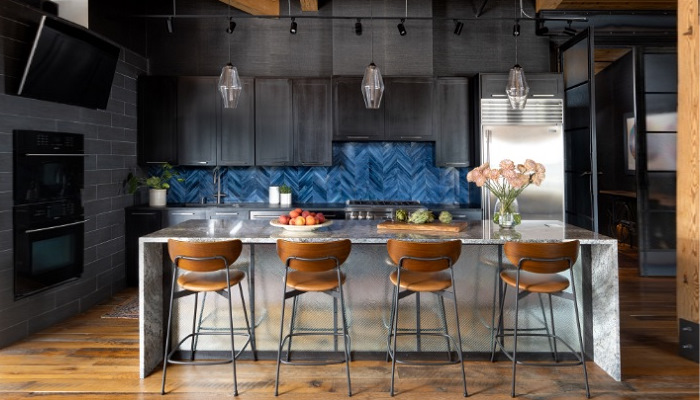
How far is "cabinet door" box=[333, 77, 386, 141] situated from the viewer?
6145mm

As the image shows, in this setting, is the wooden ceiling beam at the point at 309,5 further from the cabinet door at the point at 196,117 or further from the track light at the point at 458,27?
the track light at the point at 458,27

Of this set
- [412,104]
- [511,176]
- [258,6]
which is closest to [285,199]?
[412,104]

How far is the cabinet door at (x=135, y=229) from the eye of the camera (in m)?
6.04

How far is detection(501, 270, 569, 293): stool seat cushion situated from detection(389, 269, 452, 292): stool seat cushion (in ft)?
1.30

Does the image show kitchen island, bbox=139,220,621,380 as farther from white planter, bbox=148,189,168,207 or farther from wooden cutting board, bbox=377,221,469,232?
white planter, bbox=148,189,168,207

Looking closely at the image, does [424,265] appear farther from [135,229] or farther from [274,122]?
[135,229]

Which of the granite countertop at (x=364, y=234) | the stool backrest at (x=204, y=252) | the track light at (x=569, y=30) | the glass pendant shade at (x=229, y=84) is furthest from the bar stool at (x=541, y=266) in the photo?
the track light at (x=569, y=30)

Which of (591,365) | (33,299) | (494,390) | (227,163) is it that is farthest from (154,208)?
(591,365)

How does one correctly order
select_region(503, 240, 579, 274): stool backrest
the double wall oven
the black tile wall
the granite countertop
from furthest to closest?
the double wall oven, the black tile wall, the granite countertop, select_region(503, 240, 579, 274): stool backrest

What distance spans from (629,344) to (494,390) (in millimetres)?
1545

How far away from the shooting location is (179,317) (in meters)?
3.84

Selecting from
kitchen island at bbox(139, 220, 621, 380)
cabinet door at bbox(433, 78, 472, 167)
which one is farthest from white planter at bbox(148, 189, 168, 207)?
cabinet door at bbox(433, 78, 472, 167)

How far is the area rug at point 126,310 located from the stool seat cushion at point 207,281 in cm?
177

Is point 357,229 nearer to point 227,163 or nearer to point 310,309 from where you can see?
point 310,309
